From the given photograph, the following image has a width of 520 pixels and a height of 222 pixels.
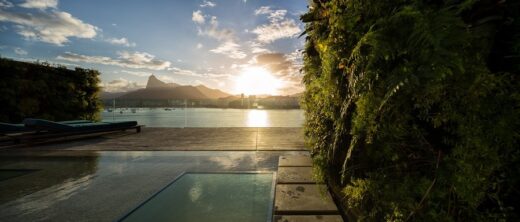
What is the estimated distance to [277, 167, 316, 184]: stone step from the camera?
11.6 ft

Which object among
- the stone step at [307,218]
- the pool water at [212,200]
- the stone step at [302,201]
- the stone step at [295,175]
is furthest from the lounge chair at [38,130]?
the stone step at [307,218]

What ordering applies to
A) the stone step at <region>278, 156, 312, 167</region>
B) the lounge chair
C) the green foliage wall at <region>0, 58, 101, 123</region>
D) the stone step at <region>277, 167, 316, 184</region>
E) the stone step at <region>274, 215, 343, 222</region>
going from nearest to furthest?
the stone step at <region>274, 215, 343, 222</region> < the stone step at <region>277, 167, 316, 184</region> < the stone step at <region>278, 156, 312, 167</region> < the lounge chair < the green foliage wall at <region>0, 58, 101, 123</region>

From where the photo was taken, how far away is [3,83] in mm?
10516

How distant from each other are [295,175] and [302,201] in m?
1.04

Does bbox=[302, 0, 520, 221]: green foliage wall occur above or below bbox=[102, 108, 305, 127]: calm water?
above

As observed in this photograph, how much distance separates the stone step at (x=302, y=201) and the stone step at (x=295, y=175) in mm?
189

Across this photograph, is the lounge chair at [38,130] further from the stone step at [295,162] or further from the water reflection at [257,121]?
the water reflection at [257,121]

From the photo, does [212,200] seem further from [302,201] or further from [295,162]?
[295,162]

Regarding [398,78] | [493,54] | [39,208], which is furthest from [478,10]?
[39,208]

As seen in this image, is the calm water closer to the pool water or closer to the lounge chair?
the pool water

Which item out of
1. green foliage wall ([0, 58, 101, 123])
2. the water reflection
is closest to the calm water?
the water reflection

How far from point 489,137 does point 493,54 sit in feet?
1.71

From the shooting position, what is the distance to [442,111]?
132 centimetres

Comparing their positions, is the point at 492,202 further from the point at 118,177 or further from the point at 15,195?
the point at 15,195
